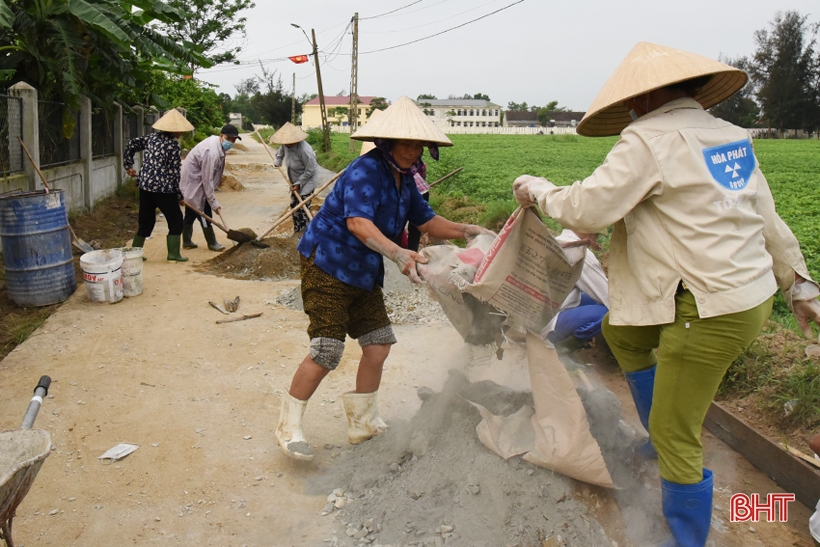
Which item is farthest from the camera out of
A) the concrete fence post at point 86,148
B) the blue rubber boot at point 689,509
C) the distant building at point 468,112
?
the distant building at point 468,112

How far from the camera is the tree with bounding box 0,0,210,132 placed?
827 cm

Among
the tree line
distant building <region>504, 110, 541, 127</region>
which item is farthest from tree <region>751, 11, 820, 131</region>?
distant building <region>504, 110, 541, 127</region>

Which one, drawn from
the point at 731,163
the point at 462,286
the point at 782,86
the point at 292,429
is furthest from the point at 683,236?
the point at 782,86

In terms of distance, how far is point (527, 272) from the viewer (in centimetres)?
278

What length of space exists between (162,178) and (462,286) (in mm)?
5639

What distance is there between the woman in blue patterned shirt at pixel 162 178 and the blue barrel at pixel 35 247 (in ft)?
5.02

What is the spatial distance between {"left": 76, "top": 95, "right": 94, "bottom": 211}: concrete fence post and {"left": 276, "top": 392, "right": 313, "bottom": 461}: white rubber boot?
8.38 metres

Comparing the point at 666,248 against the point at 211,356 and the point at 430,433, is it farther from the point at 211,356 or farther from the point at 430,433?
the point at 211,356

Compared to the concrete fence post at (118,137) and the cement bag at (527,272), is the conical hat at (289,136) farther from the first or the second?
the cement bag at (527,272)

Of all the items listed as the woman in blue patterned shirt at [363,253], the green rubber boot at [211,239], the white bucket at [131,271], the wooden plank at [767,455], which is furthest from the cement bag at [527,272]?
the green rubber boot at [211,239]

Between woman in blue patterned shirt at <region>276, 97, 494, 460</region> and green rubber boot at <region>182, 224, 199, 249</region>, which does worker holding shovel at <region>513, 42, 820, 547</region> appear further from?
green rubber boot at <region>182, 224, 199, 249</region>

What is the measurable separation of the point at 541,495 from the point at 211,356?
2.94m

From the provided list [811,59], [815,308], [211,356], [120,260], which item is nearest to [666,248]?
[815,308]

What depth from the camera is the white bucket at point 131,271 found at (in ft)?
20.3
